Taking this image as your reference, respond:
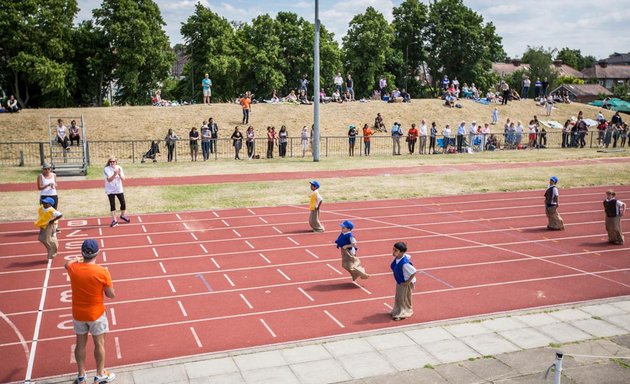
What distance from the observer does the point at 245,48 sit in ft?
200

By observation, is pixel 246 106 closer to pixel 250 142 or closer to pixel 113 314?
pixel 250 142

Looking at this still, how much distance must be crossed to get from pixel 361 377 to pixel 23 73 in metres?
47.6

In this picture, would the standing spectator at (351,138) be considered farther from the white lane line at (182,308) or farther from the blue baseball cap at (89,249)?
the blue baseball cap at (89,249)

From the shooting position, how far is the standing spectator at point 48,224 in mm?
13234

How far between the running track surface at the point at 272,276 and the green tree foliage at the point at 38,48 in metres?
33.4

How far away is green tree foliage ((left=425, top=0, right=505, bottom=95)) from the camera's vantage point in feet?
242

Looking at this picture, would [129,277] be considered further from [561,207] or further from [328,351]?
[561,207]

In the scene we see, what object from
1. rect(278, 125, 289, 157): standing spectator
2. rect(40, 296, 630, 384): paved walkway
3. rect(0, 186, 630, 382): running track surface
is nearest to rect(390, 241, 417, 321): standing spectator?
rect(0, 186, 630, 382): running track surface

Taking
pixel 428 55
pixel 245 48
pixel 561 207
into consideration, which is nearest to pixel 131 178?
pixel 561 207

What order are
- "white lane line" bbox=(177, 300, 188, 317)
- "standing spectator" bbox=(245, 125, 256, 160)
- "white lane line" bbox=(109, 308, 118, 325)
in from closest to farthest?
"white lane line" bbox=(109, 308, 118, 325), "white lane line" bbox=(177, 300, 188, 317), "standing spectator" bbox=(245, 125, 256, 160)

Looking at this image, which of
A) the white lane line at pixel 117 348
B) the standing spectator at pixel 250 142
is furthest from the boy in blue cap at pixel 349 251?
the standing spectator at pixel 250 142

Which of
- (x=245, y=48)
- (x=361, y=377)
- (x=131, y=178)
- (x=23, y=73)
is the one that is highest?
(x=245, y=48)

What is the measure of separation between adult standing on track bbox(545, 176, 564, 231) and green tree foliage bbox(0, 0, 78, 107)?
41.0 metres

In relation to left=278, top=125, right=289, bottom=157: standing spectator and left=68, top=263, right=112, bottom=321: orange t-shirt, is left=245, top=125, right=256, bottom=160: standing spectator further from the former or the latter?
left=68, top=263, right=112, bottom=321: orange t-shirt
